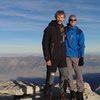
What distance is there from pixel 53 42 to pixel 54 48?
311mm

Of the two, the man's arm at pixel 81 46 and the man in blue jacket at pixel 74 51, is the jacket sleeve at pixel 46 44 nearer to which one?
the man in blue jacket at pixel 74 51

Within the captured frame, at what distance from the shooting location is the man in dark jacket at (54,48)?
1967cm

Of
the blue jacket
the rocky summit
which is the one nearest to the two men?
the blue jacket

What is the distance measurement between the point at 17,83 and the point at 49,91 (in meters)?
4.54

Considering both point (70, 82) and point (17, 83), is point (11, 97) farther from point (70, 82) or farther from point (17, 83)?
point (70, 82)

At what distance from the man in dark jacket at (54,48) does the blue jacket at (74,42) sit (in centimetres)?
75

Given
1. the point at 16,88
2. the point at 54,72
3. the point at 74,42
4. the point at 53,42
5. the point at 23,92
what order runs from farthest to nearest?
the point at 16,88 < the point at 23,92 < the point at 74,42 < the point at 54,72 < the point at 53,42

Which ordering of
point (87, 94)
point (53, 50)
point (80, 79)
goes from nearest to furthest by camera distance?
point (53, 50) < point (80, 79) < point (87, 94)

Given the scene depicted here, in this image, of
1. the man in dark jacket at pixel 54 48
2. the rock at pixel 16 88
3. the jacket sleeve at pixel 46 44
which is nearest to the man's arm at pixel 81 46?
the man in dark jacket at pixel 54 48

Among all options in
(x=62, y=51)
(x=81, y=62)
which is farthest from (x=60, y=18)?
(x=81, y=62)

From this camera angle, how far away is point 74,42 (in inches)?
825

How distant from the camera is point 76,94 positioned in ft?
70.4

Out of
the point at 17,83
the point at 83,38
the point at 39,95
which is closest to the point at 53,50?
the point at 83,38

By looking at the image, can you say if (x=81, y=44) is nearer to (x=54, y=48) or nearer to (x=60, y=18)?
(x=54, y=48)
